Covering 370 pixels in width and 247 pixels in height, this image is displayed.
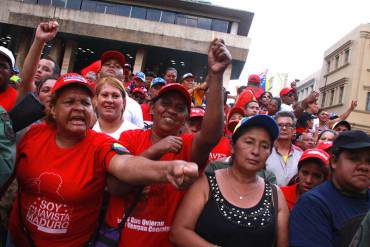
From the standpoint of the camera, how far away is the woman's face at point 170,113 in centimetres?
259

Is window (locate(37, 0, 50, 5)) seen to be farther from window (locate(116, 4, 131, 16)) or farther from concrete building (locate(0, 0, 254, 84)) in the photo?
window (locate(116, 4, 131, 16))

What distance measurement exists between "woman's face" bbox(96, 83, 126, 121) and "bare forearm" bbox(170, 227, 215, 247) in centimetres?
150

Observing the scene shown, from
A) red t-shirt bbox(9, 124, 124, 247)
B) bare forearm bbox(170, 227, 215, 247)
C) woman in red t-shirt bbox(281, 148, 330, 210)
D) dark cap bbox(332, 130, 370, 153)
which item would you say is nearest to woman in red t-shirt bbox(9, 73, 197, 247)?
red t-shirt bbox(9, 124, 124, 247)

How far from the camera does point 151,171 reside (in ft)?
5.98

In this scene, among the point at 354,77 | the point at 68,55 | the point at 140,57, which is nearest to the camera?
the point at 140,57

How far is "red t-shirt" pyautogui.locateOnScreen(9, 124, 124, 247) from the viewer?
7.24 feet

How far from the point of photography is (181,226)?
7.72 feet

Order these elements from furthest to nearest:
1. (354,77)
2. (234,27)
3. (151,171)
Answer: (354,77) → (234,27) → (151,171)

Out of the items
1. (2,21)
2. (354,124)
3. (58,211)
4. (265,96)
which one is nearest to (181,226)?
(58,211)

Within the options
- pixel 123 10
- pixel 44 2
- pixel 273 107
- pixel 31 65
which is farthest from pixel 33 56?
pixel 44 2

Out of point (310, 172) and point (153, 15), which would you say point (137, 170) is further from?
point (153, 15)

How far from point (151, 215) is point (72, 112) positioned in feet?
2.85

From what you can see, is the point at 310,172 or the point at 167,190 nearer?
the point at 167,190

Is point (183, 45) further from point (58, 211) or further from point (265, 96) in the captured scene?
point (58, 211)
